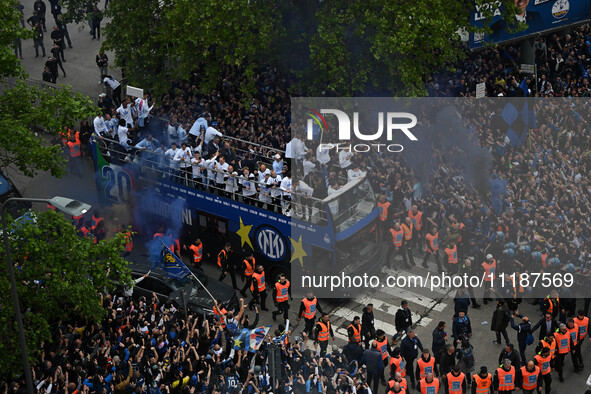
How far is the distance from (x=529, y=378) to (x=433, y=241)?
6.42 metres

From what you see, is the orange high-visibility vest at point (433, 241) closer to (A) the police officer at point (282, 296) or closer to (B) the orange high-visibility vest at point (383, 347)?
(A) the police officer at point (282, 296)

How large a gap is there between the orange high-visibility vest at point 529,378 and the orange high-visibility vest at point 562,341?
1.29 meters

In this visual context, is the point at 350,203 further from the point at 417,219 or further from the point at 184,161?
the point at 184,161

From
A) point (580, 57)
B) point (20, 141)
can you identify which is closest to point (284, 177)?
point (20, 141)

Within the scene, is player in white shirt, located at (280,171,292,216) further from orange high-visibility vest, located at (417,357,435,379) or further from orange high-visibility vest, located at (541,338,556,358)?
orange high-visibility vest, located at (541,338,556,358)

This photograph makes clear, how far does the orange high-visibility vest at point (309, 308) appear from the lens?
2428cm

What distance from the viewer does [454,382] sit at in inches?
832

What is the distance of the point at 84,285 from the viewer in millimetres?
21484

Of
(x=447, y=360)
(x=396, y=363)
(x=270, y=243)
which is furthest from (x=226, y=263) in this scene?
(x=447, y=360)

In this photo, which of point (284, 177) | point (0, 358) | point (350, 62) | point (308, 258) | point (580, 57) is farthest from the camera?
point (580, 57)

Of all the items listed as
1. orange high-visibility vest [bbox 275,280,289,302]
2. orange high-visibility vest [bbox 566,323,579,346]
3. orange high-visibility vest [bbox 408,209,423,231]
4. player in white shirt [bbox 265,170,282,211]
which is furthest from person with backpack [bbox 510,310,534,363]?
player in white shirt [bbox 265,170,282,211]

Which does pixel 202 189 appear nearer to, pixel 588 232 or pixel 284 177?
pixel 284 177

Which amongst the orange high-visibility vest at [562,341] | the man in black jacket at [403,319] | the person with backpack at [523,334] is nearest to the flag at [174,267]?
the man in black jacket at [403,319]

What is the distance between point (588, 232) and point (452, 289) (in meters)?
3.76
